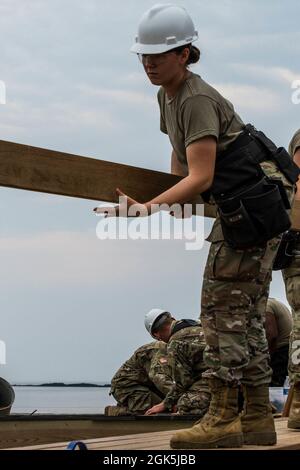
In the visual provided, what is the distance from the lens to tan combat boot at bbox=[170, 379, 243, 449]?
4.43 m

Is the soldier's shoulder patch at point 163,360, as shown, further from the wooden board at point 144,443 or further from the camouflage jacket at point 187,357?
the wooden board at point 144,443

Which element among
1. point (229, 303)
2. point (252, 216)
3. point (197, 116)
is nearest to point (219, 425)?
point (229, 303)

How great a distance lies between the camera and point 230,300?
14.8 feet

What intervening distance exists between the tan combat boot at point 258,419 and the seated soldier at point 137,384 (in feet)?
18.1

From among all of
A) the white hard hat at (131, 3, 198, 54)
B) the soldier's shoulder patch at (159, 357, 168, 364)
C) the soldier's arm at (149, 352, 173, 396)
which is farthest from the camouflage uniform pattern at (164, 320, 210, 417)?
the white hard hat at (131, 3, 198, 54)

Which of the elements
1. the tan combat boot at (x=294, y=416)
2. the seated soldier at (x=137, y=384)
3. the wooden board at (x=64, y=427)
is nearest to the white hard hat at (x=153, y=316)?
the seated soldier at (x=137, y=384)

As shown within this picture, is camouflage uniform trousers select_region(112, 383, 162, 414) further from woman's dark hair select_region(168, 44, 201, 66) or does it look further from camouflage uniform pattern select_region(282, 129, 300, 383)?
woman's dark hair select_region(168, 44, 201, 66)

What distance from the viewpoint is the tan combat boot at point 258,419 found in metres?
4.62

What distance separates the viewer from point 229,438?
446 cm

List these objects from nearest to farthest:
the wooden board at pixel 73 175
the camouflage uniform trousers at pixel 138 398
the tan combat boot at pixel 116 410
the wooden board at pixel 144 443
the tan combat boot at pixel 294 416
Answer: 1. the wooden board at pixel 73 175
2. the wooden board at pixel 144 443
3. the tan combat boot at pixel 294 416
4. the camouflage uniform trousers at pixel 138 398
5. the tan combat boot at pixel 116 410
